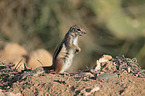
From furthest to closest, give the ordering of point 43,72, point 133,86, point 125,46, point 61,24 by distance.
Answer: point 61,24, point 125,46, point 43,72, point 133,86

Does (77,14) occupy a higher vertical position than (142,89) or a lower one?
higher

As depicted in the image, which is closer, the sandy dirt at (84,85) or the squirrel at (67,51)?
the sandy dirt at (84,85)

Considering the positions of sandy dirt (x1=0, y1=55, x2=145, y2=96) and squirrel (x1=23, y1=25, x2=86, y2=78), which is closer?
sandy dirt (x1=0, y1=55, x2=145, y2=96)

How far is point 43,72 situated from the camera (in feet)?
7.57

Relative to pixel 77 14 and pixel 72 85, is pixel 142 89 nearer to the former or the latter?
pixel 72 85

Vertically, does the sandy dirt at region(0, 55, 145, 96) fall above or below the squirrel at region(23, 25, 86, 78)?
below

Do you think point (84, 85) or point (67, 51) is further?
point (67, 51)

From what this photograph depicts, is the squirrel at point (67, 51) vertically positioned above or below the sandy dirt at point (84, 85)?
above

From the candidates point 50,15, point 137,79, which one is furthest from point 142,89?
point 50,15

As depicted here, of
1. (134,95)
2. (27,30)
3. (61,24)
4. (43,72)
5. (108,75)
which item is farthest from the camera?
(27,30)

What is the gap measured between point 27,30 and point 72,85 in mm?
3301

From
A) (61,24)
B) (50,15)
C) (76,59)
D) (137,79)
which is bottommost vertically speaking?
(137,79)

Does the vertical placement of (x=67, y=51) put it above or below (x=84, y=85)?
above

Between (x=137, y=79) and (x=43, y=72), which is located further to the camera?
(x=43, y=72)
